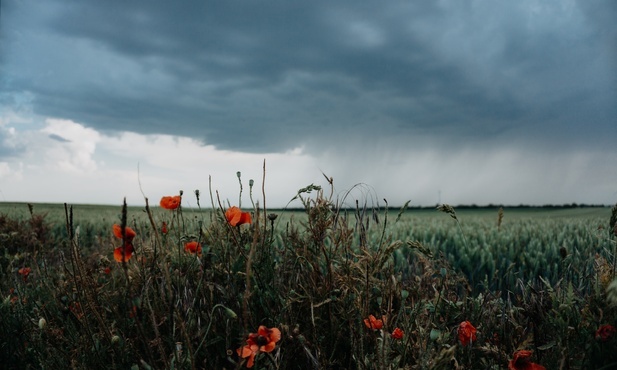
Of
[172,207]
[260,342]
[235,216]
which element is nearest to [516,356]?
→ [260,342]

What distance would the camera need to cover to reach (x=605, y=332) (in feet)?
5.50

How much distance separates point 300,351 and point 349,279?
487 mm

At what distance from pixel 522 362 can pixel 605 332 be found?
0.34 metres

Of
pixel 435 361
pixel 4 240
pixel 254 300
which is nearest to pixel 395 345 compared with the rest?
pixel 435 361

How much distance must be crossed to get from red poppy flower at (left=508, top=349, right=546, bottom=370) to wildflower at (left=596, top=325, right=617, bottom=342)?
0.25 metres

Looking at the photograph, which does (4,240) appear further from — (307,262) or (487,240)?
(487,240)

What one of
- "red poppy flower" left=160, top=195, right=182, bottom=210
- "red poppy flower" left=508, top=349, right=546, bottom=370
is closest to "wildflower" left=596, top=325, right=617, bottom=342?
"red poppy flower" left=508, top=349, right=546, bottom=370

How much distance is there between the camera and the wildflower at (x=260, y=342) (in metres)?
1.67

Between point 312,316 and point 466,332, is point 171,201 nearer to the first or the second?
point 312,316

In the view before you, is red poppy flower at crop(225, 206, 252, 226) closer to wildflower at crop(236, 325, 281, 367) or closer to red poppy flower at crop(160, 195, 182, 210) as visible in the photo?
red poppy flower at crop(160, 195, 182, 210)

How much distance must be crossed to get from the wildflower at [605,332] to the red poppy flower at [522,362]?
0.25 m

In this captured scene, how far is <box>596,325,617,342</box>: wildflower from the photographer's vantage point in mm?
1674

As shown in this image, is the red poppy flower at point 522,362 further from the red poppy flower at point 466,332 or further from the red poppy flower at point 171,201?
the red poppy flower at point 171,201

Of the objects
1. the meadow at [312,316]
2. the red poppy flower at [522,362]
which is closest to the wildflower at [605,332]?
the meadow at [312,316]
